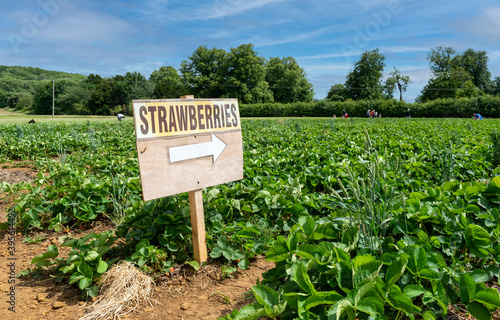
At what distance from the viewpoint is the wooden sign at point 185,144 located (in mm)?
2337

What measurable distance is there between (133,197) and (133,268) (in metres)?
1.51

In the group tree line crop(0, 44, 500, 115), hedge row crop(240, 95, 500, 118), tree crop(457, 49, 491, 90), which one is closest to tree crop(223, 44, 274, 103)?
tree line crop(0, 44, 500, 115)

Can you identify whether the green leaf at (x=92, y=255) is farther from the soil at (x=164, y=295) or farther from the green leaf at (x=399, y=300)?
the green leaf at (x=399, y=300)

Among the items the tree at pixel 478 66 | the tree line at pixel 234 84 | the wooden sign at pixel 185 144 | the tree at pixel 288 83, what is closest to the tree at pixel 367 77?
the tree line at pixel 234 84

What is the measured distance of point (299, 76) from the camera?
70.4 m

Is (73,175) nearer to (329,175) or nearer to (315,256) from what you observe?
(329,175)

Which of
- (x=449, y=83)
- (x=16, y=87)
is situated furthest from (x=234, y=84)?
(x=16, y=87)

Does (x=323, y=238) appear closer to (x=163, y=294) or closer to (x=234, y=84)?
(x=163, y=294)

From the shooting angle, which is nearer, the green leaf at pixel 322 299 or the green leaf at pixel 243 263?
the green leaf at pixel 322 299

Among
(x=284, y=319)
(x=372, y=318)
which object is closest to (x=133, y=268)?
(x=284, y=319)

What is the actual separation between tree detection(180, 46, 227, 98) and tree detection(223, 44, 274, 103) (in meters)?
1.76

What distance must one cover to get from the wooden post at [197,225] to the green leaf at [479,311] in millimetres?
1754

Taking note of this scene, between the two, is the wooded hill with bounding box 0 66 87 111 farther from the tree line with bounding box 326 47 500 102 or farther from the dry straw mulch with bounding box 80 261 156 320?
the dry straw mulch with bounding box 80 261 156 320

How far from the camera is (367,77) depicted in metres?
67.1
